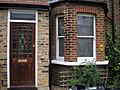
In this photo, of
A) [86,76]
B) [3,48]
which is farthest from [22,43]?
[86,76]

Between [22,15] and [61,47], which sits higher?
[22,15]

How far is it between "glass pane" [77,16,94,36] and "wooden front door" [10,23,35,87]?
1.82 meters

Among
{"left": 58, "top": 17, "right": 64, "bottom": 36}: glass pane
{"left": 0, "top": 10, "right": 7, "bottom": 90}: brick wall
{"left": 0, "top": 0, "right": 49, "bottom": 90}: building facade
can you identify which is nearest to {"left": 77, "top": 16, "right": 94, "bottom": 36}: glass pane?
{"left": 58, "top": 17, "right": 64, "bottom": 36}: glass pane

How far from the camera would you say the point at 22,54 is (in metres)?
10.7

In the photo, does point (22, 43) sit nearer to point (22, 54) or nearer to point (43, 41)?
point (22, 54)

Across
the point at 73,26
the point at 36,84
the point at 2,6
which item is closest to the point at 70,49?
the point at 73,26

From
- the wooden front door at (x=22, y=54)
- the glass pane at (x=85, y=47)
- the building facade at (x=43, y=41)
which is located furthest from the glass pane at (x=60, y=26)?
the wooden front door at (x=22, y=54)

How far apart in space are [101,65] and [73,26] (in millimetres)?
1921

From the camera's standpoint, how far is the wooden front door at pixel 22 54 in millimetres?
10555

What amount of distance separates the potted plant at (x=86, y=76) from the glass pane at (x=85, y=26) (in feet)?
4.43

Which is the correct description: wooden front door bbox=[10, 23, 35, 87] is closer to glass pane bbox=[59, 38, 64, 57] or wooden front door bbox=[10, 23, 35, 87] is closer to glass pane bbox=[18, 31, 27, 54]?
glass pane bbox=[18, 31, 27, 54]

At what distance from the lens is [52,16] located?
11.8 m

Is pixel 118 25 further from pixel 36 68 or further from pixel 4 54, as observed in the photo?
pixel 4 54

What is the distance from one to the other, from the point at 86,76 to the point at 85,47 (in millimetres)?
1609
